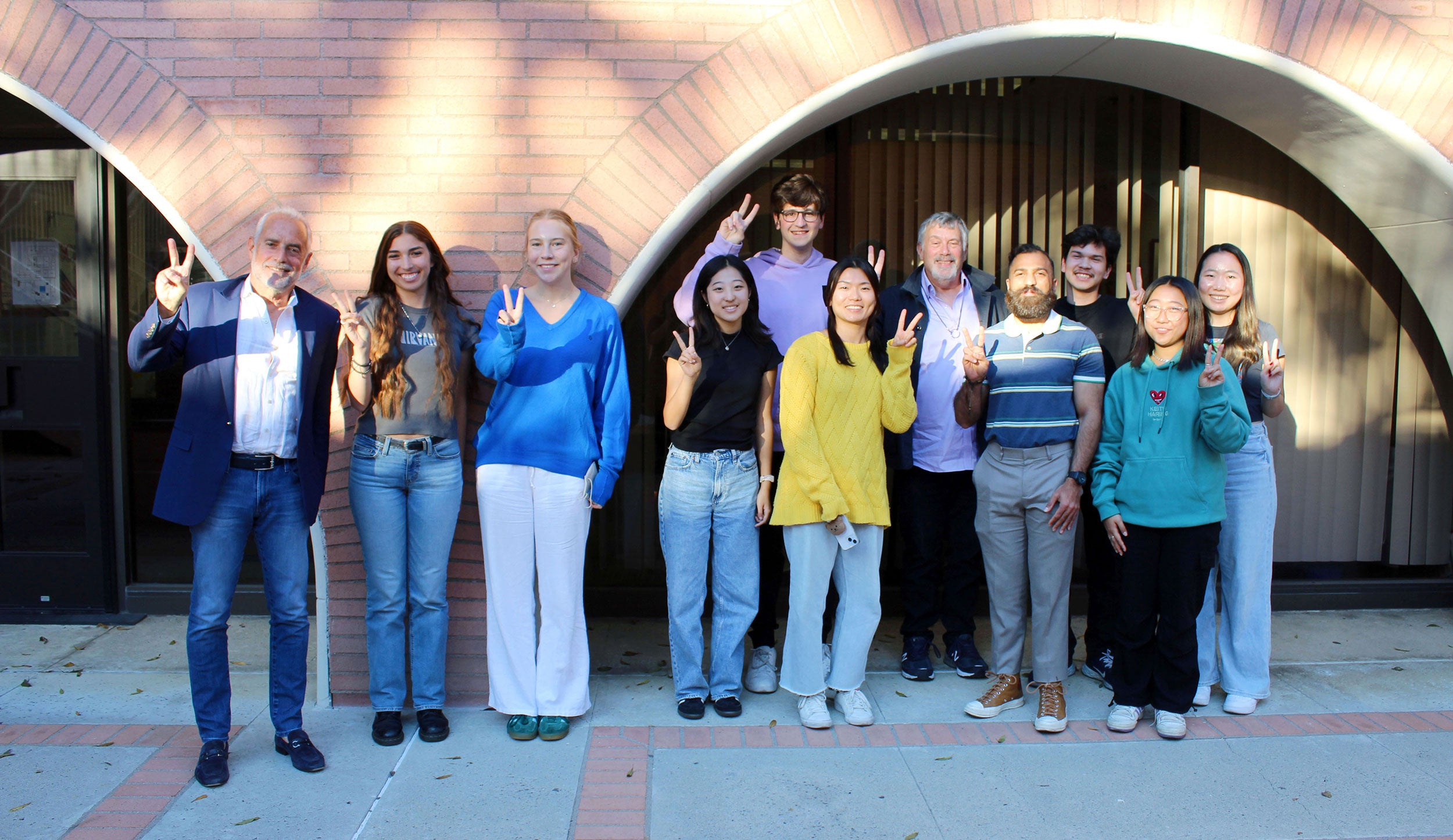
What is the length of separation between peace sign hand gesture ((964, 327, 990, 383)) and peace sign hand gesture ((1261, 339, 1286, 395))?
1.08 m

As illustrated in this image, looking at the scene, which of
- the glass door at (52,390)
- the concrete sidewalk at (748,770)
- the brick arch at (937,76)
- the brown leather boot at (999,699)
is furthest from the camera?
the glass door at (52,390)

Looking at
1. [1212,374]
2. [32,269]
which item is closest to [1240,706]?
[1212,374]

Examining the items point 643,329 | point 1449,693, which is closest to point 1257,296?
point 1449,693

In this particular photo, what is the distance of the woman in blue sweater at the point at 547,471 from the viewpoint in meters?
3.85

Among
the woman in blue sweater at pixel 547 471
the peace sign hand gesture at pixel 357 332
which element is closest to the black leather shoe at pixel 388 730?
the woman in blue sweater at pixel 547 471

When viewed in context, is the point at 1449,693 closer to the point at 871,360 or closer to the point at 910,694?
the point at 910,694

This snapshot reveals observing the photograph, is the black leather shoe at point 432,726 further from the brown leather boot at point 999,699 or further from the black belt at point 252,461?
the brown leather boot at point 999,699

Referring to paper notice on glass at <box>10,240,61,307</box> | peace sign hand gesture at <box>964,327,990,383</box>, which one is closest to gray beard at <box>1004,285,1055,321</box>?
peace sign hand gesture at <box>964,327,990,383</box>

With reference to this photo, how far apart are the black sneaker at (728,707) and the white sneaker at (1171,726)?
1647 mm

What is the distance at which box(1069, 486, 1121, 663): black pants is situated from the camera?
4.44 m

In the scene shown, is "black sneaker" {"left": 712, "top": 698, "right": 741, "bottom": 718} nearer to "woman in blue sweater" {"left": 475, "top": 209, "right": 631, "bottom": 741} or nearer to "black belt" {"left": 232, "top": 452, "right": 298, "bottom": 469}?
"woman in blue sweater" {"left": 475, "top": 209, "right": 631, "bottom": 741}

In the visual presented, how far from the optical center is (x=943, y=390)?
435 cm

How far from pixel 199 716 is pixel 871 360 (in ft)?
9.16

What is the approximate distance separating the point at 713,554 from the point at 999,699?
1.32 metres
